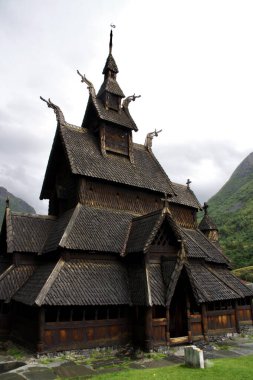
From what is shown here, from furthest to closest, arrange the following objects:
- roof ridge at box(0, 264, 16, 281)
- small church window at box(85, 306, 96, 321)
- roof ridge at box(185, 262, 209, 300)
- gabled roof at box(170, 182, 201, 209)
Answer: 1. gabled roof at box(170, 182, 201, 209)
2. roof ridge at box(0, 264, 16, 281)
3. roof ridge at box(185, 262, 209, 300)
4. small church window at box(85, 306, 96, 321)

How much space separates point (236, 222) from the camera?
99.2 m

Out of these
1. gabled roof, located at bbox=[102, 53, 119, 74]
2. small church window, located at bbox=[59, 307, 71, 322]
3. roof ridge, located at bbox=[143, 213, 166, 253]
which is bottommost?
small church window, located at bbox=[59, 307, 71, 322]

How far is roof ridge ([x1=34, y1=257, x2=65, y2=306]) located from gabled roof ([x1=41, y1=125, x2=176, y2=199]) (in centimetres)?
567

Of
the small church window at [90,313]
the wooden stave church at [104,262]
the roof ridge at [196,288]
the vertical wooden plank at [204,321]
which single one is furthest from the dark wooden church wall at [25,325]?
the vertical wooden plank at [204,321]

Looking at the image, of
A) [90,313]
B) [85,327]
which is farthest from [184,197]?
[85,327]

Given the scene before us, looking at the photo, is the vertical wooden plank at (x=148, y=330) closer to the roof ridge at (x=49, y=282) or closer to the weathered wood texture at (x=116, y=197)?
the roof ridge at (x=49, y=282)

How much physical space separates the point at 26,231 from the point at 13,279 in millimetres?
2992

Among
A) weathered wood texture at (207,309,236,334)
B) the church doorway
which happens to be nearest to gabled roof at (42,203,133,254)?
the church doorway

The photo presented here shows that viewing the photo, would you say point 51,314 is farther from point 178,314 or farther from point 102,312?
point 178,314

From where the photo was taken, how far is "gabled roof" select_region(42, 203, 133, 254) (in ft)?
56.1

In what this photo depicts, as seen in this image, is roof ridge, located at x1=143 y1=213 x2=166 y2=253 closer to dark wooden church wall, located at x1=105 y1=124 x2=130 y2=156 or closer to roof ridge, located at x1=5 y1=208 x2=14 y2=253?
roof ridge, located at x1=5 y1=208 x2=14 y2=253

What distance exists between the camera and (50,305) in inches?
555

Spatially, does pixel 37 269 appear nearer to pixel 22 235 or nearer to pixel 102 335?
pixel 22 235

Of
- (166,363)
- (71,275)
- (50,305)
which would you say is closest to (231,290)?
(166,363)
